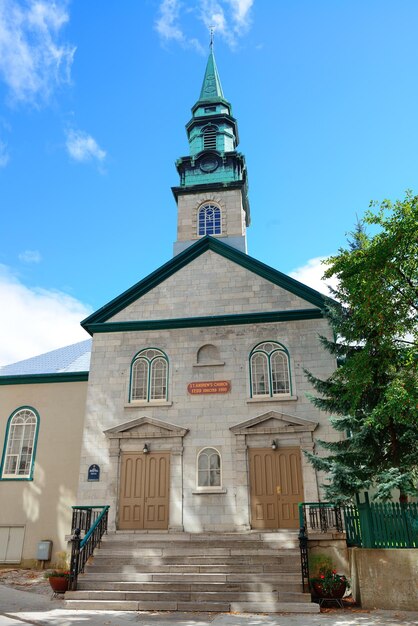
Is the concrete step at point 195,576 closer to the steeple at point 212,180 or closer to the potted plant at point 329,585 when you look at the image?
the potted plant at point 329,585

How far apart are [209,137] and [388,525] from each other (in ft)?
63.0

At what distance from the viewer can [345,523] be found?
40.0 ft

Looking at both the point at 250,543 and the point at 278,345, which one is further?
the point at 278,345

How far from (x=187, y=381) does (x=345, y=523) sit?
20.2 ft

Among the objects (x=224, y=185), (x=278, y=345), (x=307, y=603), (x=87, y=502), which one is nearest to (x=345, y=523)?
(x=307, y=603)

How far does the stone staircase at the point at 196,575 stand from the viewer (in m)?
10.1

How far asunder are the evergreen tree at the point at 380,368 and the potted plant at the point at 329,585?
172cm

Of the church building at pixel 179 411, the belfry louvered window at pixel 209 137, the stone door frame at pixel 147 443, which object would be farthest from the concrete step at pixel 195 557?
the belfry louvered window at pixel 209 137

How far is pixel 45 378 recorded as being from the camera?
17516mm

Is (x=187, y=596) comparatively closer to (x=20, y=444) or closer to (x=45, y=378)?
(x=20, y=444)

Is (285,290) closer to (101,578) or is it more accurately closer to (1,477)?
(101,578)

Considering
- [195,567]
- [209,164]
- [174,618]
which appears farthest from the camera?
[209,164]

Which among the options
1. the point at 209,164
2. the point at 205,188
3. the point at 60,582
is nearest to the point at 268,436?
the point at 60,582

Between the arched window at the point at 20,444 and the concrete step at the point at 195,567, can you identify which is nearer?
the concrete step at the point at 195,567
